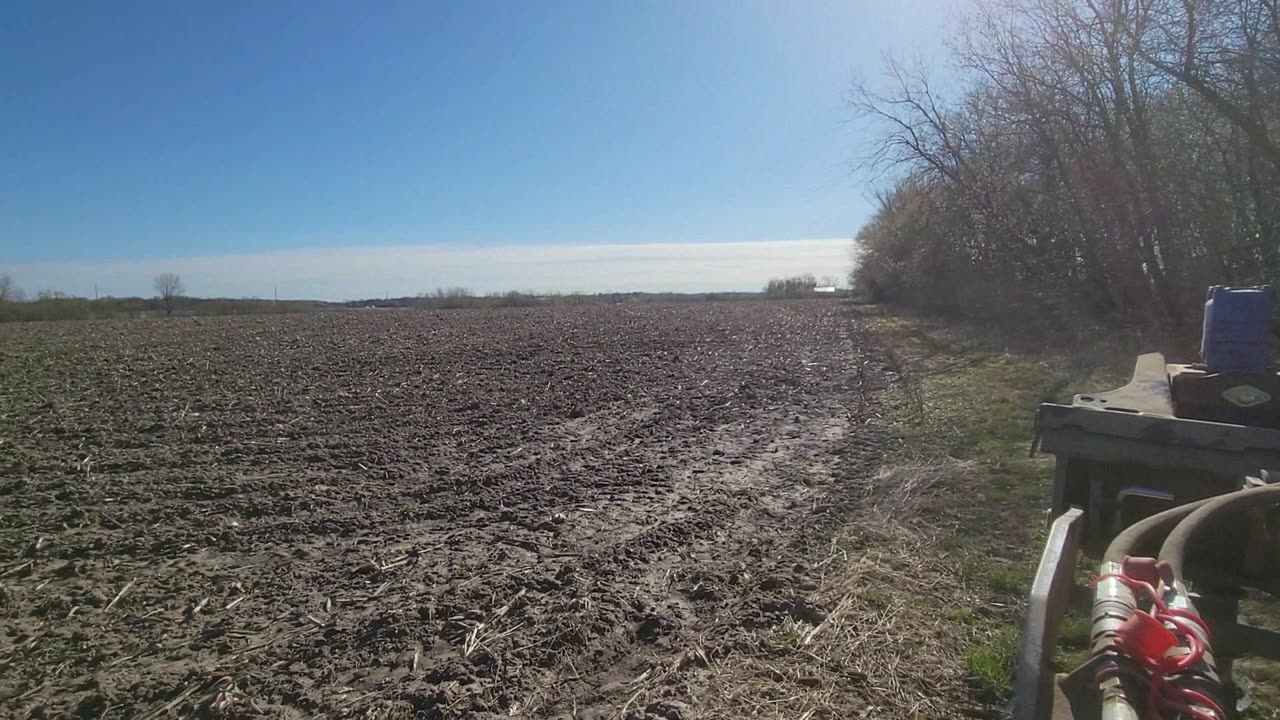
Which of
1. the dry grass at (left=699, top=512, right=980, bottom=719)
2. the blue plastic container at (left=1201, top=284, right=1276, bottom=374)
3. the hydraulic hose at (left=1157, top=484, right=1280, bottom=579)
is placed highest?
the blue plastic container at (left=1201, top=284, right=1276, bottom=374)

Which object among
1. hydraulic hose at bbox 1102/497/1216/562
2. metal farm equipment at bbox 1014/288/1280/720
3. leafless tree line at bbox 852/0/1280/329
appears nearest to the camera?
metal farm equipment at bbox 1014/288/1280/720

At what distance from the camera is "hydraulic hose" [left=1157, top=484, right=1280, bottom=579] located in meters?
2.11

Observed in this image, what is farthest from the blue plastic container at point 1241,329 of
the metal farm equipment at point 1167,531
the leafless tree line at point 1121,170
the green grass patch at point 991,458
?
the leafless tree line at point 1121,170

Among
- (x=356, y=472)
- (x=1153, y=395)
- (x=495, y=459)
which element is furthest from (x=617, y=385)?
(x=1153, y=395)

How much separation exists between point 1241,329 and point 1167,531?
6.58ft

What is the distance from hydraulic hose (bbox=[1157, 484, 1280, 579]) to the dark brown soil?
1.79 metres

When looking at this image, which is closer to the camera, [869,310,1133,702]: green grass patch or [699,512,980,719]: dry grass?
[699,512,980,719]: dry grass

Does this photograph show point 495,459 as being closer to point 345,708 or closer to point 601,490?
point 601,490

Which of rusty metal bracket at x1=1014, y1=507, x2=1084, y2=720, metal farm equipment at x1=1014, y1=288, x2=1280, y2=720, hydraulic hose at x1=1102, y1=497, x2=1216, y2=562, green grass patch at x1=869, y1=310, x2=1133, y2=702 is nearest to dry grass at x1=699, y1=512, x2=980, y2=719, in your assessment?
green grass patch at x1=869, y1=310, x2=1133, y2=702

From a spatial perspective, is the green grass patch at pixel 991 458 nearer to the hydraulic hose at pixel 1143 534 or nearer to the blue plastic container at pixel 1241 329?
the hydraulic hose at pixel 1143 534

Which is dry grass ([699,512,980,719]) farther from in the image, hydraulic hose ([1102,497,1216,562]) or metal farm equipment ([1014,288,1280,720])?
hydraulic hose ([1102,497,1216,562])

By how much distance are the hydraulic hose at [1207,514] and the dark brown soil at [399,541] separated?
1794mm

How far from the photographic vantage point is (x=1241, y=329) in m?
3.81

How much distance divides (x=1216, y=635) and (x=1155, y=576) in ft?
1.67
